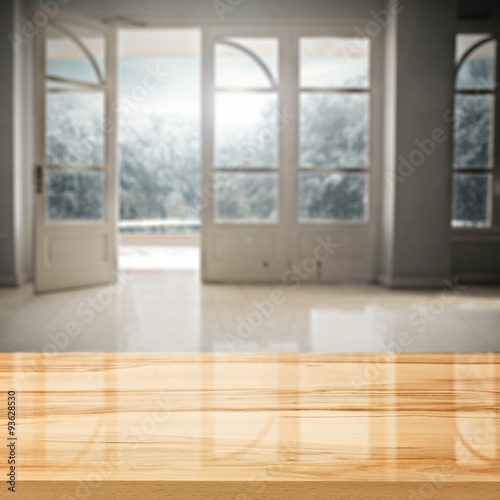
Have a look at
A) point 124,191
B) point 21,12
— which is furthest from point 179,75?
point 21,12

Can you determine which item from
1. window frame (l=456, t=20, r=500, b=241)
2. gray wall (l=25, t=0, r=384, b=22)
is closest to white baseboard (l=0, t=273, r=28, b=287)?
gray wall (l=25, t=0, r=384, b=22)

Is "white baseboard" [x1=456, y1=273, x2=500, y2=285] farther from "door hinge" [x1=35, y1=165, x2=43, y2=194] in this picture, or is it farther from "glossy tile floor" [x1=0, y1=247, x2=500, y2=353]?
"door hinge" [x1=35, y1=165, x2=43, y2=194]

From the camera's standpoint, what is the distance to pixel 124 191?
473 inches

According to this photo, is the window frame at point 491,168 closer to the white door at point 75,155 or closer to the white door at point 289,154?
the white door at point 289,154

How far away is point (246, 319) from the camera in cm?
436

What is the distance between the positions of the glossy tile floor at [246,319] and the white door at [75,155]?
1.12 feet

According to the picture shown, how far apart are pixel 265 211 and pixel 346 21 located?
6.33ft

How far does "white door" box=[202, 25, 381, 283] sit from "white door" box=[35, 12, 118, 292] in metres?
0.90

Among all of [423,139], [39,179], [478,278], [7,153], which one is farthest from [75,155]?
[478,278]

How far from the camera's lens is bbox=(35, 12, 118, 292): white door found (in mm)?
5594

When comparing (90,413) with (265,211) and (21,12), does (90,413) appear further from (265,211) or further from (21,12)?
(21,12)

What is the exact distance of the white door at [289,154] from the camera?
6.26 metres

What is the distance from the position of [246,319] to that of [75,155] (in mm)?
2449

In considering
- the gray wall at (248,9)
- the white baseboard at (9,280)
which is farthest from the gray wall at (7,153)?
the gray wall at (248,9)
